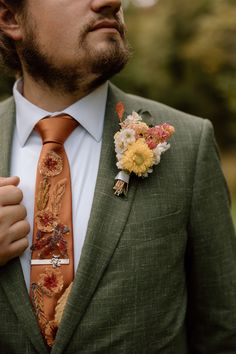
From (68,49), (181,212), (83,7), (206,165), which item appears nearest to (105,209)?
(181,212)

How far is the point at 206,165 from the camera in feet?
7.83

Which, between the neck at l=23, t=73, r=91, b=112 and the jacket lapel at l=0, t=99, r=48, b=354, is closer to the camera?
the jacket lapel at l=0, t=99, r=48, b=354

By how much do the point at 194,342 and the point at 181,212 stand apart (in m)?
0.65

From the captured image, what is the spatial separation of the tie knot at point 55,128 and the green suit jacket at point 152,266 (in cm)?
14

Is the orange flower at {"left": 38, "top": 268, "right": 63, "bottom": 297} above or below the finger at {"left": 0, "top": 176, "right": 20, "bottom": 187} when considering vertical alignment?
below

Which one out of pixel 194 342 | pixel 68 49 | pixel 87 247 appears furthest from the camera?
pixel 194 342

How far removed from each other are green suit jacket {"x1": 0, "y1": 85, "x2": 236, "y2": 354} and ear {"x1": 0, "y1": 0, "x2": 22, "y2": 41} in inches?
12.3

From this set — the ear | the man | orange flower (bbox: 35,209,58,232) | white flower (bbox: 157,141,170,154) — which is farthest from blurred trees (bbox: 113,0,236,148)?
orange flower (bbox: 35,209,58,232)

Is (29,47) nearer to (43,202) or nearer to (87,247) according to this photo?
(43,202)

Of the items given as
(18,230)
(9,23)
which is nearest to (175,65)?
(9,23)

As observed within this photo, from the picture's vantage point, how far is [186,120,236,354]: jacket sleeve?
2352mm

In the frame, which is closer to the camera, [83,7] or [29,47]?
[83,7]

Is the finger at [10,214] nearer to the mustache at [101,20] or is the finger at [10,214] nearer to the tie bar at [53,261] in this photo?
the tie bar at [53,261]

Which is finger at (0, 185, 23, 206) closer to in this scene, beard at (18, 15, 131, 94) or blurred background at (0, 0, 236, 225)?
beard at (18, 15, 131, 94)
